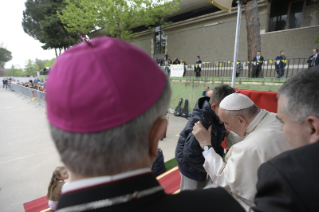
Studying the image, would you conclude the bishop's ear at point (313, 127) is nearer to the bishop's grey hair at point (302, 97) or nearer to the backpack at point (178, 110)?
the bishop's grey hair at point (302, 97)

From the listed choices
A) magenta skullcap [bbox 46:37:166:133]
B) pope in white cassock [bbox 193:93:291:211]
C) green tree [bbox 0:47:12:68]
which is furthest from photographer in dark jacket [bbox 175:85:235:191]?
green tree [bbox 0:47:12:68]

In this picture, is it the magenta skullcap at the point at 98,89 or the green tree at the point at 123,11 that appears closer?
the magenta skullcap at the point at 98,89

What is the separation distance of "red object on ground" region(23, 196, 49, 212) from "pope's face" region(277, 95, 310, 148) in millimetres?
3730

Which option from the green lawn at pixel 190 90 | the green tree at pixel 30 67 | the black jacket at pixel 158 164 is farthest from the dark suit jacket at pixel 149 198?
the green tree at pixel 30 67

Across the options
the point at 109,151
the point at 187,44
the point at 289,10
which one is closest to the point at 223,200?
the point at 109,151

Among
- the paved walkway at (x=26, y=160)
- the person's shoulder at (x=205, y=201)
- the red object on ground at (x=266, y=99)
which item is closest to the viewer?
the person's shoulder at (x=205, y=201)

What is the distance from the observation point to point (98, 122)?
49 cm

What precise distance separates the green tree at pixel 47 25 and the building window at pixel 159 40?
14985 mm

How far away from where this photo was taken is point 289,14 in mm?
13562

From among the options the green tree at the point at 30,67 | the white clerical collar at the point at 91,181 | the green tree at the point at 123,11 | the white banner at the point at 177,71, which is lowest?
the white clerical collar at the point at 91,181

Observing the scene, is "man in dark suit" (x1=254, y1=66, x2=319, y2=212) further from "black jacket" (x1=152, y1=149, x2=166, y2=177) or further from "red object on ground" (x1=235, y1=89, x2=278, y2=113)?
"red object on ground" (x1=235, y1=89, x2=278, y2=113)

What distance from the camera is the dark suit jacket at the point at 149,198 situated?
49 centimetres

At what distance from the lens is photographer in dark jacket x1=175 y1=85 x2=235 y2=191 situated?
2.00 metres

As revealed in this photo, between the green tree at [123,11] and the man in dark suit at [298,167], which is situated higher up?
the green tree at [123,11]
